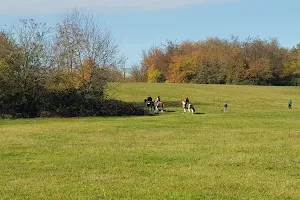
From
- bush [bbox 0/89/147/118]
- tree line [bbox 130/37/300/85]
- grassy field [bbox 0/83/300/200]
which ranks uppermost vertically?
tree line [bbox 130/37/300/85]

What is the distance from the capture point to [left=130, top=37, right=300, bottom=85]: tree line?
308ft

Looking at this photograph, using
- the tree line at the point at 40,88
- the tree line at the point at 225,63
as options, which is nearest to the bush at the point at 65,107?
the tree line at the point at 40,88

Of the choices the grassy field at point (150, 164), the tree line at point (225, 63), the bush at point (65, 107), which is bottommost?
the grassy field at point (150, 164)

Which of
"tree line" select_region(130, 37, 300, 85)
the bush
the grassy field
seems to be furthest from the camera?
"tree line" select_region(130, 37, 300, 85)

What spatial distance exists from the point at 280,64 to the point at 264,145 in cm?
8705

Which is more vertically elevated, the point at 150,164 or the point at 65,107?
the point at 65,107

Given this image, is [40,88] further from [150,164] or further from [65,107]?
[150,164]

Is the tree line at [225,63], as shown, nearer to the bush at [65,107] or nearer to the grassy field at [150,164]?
the bush at [65,107]

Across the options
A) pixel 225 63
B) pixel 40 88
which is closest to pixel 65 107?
pixel 40 88

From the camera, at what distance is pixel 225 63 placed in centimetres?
9256

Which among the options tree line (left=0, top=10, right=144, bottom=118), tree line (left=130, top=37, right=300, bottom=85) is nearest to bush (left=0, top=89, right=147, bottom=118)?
tree line (left=0, top=10, right=144, bottom=118)

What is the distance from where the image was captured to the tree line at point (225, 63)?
308ft

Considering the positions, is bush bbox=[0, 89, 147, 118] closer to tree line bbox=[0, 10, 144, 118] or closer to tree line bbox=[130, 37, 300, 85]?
tree line bbox=[0, 10, 144, 118]

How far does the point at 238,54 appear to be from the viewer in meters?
95.2
